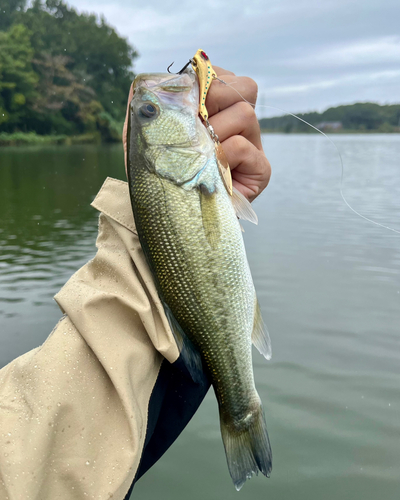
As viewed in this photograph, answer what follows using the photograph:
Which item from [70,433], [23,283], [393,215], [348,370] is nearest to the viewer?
[70,433]

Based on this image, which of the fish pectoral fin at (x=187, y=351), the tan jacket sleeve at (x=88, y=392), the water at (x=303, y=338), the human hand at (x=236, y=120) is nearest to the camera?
the tan jacket sleeve at (x=88, y=392)

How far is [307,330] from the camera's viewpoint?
5816 mm

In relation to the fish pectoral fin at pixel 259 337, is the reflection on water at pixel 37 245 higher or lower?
lower

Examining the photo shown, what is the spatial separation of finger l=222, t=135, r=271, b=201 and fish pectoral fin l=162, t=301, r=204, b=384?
0.68m

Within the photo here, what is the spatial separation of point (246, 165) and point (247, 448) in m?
1.11

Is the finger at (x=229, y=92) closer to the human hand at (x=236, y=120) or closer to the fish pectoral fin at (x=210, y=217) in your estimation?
the human hand at (x=236, y=120)

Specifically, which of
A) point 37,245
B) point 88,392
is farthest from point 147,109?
point 37,245

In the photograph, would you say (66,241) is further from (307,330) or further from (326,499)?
(326,499)

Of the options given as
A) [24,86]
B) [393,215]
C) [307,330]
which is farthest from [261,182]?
[24,86]

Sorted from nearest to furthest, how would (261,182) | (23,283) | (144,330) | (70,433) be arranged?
1. (70,433)
2. (144,330)
3. (261,182)
4. (23,283)

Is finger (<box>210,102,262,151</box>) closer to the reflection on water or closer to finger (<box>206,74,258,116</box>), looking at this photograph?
finger (<box>206,74,258,116</box>)

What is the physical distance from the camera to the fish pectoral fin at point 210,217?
1.63m

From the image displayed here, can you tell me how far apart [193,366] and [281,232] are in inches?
382

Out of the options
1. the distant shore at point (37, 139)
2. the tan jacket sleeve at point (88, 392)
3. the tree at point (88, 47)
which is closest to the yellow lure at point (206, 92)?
the tan jacket sleeve at point (88, 392)
